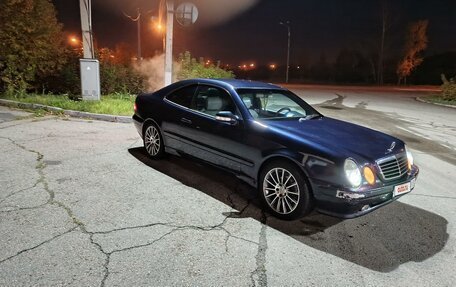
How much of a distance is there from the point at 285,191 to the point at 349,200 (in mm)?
708

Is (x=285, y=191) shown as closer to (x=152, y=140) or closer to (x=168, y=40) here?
(x=152, y=140)

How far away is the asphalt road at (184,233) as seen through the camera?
282 cm

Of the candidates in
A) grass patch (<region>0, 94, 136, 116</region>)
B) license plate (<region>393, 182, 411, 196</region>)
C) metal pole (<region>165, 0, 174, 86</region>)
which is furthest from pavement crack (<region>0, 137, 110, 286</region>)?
metal pole (<region>165, 0, 174, 86</region>)

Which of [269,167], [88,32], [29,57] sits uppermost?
[88,32]

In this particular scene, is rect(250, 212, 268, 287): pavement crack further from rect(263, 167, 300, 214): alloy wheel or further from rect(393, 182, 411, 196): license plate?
rect(393, 182, 411, 196): license plate

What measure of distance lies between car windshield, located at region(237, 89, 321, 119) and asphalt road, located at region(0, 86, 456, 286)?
1088 mm

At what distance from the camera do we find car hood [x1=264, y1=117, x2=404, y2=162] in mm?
3641

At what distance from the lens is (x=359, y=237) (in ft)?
11.7

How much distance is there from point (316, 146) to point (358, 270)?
4.11 ft

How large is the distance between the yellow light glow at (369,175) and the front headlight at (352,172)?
73 mm

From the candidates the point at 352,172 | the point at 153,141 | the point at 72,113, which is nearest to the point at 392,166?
the point at 352,172

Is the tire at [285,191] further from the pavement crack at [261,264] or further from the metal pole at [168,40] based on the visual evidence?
the metal pole at [168,40]

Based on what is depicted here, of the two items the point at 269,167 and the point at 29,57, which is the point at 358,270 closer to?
the point at 269,167

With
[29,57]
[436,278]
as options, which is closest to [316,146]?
[436,278]
